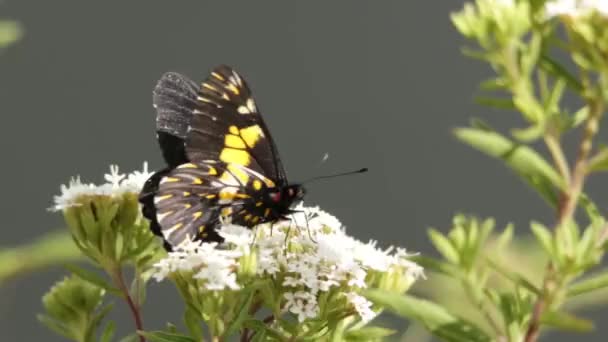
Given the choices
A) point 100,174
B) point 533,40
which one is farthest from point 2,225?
point 533,40

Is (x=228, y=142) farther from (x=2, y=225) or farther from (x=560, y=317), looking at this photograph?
(x=2, y=225)

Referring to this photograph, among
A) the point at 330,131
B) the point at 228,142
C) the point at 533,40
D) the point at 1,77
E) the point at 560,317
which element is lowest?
the point at 560,317

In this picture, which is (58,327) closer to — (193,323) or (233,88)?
(193,323)

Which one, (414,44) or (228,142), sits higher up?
(414,44)

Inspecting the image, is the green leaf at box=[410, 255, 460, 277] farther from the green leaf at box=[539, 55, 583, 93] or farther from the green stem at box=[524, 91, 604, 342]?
the green leaf at box=[539, 55, 583, 93]

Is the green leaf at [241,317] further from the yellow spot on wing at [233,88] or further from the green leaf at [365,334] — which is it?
the yellow spot on wing at [233,88]

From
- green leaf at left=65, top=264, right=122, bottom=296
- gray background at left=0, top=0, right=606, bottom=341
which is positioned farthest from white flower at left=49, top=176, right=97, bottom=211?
gray background at left=0, top=0, right=606, bottom=341

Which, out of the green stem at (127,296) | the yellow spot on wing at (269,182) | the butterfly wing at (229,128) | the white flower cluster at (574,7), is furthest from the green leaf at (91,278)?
the white flower cluster at (574,7)
